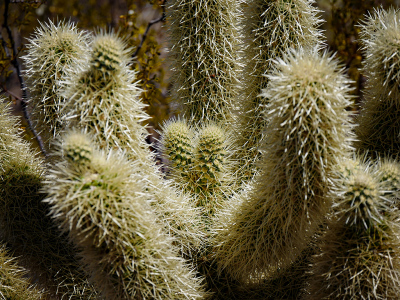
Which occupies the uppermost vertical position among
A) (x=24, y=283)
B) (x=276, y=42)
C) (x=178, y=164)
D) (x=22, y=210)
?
(x=276, y=42)

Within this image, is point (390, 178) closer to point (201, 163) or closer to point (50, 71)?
point (201, 163)

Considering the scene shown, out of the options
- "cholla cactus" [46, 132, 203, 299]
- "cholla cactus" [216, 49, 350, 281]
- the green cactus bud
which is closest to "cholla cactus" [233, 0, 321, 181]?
"cholla cactus" [216, 49, 350, 281]

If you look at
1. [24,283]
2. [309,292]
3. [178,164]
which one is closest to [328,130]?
[309,292]

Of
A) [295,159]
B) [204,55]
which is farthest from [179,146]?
[295,159]

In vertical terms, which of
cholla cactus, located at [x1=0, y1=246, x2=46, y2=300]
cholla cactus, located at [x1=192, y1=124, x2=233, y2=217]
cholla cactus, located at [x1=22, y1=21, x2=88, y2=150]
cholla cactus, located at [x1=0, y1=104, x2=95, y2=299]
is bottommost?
cholla cactus, located at [x1=0, y1=246, x2=46, y2=300]

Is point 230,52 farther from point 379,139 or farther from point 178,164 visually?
point 379,139

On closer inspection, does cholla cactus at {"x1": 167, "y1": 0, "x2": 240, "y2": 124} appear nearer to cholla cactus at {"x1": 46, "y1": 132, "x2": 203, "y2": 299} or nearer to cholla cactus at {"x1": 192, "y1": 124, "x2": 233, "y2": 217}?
cholla cactus at {"x1": 192, "y1": 124, "x2": 233, "y2": 217}
